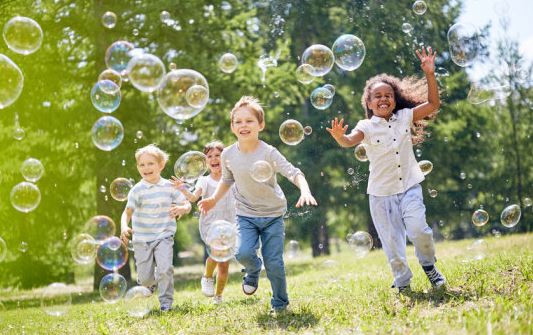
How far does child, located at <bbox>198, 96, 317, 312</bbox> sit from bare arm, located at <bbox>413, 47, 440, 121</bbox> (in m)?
1.39

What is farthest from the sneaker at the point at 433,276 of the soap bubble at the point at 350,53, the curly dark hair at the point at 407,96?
the soap bubble at the point at 350,53

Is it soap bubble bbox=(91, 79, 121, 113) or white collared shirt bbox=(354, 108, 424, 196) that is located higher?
soap bubble bbox=(91, 79, 121, 113)

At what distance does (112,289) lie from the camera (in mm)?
5863

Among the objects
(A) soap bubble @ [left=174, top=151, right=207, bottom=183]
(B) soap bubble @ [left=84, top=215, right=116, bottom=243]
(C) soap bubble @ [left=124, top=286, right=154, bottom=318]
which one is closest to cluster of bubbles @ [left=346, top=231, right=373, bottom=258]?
(A) soap bubble @ [left=174, top=151, right=207, bottom=183]

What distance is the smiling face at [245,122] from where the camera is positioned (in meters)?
5.12

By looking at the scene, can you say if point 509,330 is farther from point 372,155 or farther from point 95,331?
point 95,331

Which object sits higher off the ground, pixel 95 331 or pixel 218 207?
pixel 218 207

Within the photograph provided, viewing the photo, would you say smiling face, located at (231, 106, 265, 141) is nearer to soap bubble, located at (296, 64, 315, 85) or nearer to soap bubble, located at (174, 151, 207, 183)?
soap bubble, located at (174, 151, 207, 183)

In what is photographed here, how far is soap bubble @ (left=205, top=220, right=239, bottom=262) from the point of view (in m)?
5.14

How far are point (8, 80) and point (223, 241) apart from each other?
12.2 feet

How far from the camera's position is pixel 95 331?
5.20m

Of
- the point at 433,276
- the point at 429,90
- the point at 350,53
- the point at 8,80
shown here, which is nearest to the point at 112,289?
the point at 8,80

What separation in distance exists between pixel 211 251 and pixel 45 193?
9701mm

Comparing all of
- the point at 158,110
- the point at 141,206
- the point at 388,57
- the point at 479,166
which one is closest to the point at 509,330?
the point at 141,206
